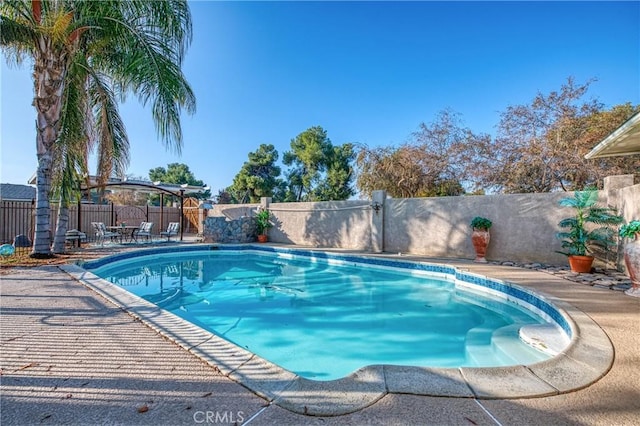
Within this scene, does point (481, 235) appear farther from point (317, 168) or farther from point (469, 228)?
point (317, 168)

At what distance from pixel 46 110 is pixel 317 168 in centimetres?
1690

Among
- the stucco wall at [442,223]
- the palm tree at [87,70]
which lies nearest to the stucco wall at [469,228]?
the stucco wall at [442,223]

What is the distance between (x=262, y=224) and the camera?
13.8m

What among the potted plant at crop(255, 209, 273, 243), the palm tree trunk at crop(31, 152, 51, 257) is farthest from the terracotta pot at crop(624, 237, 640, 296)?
the palm tree trunk at crop(31, 152, 51, 257)

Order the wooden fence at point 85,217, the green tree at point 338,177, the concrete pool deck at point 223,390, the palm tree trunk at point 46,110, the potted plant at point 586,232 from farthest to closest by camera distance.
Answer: the green tree at point 338,177
the wooden fence at point 85,217
the palm tree trunk at point 46,110
the potted plant at point 586,232
the concrete pool deck at point 223,390

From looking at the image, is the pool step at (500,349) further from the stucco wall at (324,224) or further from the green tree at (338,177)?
the green tree at (338,177)

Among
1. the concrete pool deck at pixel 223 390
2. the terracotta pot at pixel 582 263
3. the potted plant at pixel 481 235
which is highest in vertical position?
the potted plant at pixel 481 235

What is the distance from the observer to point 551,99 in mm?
11516

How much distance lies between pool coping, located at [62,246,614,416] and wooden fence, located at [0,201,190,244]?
12.0 metres

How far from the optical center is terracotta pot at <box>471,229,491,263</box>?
812 cm

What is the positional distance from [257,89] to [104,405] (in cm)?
1395

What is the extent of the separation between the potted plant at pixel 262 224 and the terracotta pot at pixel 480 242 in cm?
860

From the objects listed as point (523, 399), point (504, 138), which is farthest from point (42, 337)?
point (504, 138)

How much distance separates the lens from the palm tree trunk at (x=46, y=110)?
7.21 meters
